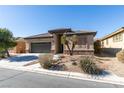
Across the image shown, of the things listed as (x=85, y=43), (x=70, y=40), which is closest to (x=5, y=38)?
(x=70, y=40)

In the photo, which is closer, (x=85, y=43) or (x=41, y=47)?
(x=85, y=43)

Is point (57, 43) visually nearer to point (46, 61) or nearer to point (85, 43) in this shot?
point (85, 43)

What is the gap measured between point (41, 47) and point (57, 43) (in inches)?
126

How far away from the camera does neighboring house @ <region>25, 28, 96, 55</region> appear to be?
642 inches

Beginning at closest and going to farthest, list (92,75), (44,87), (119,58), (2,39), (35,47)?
(44,87), (92,75), (119,58), (2,39), (35,47)

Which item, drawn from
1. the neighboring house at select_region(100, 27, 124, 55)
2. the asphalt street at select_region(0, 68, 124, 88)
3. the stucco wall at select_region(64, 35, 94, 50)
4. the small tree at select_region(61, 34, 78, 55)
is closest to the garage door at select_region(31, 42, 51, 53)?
the small tree at select_region(61, 34, 78, 55)

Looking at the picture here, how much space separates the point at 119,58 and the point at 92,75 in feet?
16.3

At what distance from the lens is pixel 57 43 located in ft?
61.9

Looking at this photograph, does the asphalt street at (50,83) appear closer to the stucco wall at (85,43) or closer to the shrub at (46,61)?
the shrub at (46,61)
